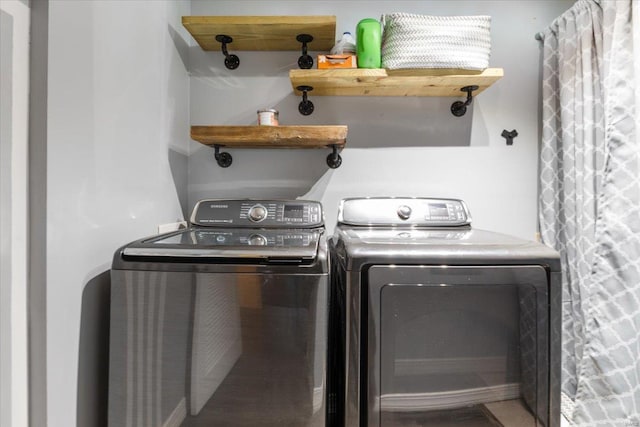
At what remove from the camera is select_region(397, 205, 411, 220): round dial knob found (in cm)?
158

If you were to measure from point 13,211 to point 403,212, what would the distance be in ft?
4.48

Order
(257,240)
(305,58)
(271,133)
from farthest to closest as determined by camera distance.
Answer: (305,58)
(271,133)
(257,240)

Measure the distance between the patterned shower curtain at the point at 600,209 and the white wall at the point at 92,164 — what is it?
1.83 meters

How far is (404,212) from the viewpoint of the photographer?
1581mm

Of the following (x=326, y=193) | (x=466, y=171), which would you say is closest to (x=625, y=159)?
(x=466, y=171)

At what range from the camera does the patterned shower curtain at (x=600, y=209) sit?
4.24 feet

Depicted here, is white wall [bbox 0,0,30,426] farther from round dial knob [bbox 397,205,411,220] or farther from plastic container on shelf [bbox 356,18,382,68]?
round dial knob [bbox 397,205,411,220]

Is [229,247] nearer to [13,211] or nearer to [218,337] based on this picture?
[218,337]

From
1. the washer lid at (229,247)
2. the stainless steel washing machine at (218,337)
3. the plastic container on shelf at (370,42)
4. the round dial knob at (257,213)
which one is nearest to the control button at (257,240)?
the washer lid at (229,247)

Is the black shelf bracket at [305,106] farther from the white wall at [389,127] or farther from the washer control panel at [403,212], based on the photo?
the washer control panel at [403,212]

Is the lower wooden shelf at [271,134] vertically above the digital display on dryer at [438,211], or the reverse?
the lower wooden shelf at [271,134]

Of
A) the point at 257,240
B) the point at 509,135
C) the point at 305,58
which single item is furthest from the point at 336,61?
the point at 509,135

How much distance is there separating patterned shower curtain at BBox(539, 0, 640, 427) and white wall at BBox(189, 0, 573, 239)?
7.2 inches

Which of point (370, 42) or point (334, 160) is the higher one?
point (370, 42)
